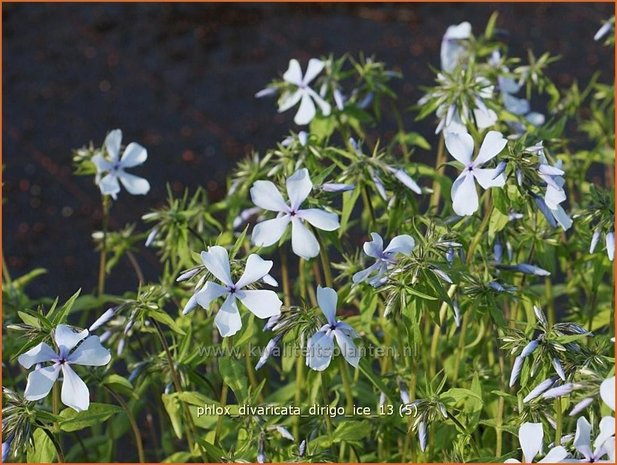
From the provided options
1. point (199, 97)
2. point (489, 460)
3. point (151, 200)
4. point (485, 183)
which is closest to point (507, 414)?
point (489, 460)

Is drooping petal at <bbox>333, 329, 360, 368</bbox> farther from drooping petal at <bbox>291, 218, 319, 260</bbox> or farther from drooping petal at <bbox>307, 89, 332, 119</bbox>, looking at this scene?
drooping petal at <bbox>307, 89, 332, 119</bbox>

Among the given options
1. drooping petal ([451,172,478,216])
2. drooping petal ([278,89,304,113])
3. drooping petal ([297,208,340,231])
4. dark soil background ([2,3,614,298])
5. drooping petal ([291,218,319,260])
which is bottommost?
drooping petal ([291,218,319,260])

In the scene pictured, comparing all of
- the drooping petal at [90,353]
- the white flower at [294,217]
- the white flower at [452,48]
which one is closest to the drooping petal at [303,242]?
the white flower at [294,217]

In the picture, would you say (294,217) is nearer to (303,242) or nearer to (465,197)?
(303,242)

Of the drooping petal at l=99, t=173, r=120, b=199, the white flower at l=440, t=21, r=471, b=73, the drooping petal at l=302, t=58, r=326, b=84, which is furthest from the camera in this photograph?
the white flower at l=440, t=21, r=471, b=73

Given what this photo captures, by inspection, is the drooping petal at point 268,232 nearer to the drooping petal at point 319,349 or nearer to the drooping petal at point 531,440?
the drooping petal at point 319,349

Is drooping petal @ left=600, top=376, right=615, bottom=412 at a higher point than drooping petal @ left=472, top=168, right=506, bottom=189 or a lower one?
lower

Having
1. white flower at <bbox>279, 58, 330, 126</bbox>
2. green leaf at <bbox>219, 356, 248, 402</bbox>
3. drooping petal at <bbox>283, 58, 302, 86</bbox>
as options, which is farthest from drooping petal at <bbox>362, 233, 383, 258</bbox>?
drooping petal at <bbox>283, 58, 302, 86</bbox>
